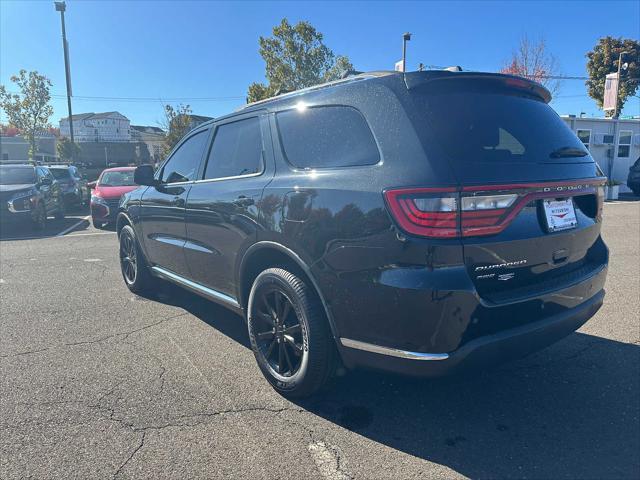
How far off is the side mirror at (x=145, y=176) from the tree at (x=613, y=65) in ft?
132

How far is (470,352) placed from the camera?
2.27 meters

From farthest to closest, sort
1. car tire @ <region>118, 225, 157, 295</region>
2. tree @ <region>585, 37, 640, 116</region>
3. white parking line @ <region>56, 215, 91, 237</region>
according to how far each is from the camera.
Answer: tree @ <region>585, 37, 640, 116</region> < white parking line @ <region>56, 215, 91, 237</region> < car tire @ <region>118, 225, 157, 295</region>

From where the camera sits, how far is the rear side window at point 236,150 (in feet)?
11.4

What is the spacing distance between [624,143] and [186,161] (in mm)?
22574

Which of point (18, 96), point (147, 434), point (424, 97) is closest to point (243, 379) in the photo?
point (147, 434)

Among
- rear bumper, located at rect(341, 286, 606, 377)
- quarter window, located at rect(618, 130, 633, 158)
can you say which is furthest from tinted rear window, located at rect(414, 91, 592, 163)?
quarter window, located at rect(618, 130, 633, 158)

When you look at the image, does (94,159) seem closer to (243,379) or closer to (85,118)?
(85,118)

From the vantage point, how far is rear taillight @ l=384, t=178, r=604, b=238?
2221mm

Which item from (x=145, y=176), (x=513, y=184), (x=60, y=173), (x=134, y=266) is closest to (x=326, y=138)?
(x=513, y=184)

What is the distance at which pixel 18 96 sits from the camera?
34.9 metres

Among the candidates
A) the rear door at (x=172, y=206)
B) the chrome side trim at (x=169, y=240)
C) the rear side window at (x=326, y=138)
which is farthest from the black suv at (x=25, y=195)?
the rear side window at (x=326, y=138)

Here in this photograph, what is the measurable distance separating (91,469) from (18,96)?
4026 cm

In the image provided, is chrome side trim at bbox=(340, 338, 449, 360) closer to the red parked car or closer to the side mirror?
the side mirror

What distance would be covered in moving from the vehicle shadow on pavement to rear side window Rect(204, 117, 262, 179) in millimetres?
1688
